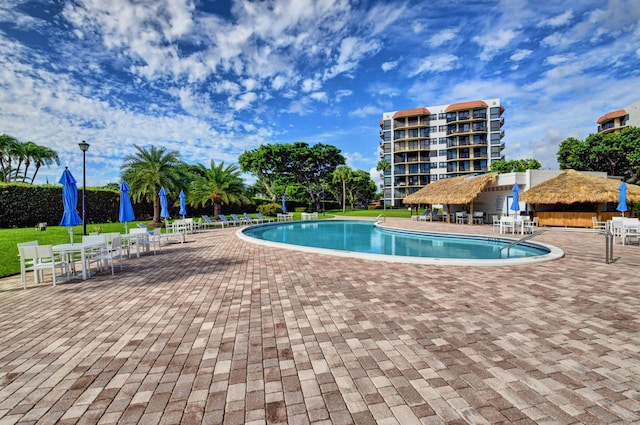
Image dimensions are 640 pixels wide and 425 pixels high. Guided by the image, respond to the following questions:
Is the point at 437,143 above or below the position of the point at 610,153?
above

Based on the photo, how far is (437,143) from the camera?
2234 inches

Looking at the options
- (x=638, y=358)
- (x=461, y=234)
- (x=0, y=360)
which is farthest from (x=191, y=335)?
(x=461, y=234)

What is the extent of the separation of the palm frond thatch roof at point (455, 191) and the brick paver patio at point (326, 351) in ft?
49.7

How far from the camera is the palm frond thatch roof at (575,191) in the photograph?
54.4ft

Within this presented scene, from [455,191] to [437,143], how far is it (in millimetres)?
39190

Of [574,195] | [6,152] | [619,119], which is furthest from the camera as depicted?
[619,119]

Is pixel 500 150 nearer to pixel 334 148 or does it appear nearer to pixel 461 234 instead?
pixel 334 148

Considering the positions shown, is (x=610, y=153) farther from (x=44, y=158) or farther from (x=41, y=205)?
(x=44, y=158)

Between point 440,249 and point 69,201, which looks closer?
point 69,201

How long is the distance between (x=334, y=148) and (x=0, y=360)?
49.0 meters

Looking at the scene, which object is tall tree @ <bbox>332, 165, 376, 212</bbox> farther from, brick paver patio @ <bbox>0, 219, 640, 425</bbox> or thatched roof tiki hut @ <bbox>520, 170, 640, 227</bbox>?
brick paver patio @ <bbox>0, 219, 640, 425</bbox>

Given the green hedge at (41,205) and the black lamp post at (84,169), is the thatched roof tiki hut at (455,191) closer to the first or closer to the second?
the black lamp post at (84,169)

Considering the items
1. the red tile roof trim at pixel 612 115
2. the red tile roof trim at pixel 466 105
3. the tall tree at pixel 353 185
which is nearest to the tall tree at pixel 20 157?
the tall tree at pixel 353 185

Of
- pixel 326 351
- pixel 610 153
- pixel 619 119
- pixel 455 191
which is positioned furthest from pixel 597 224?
pixel 619 119
